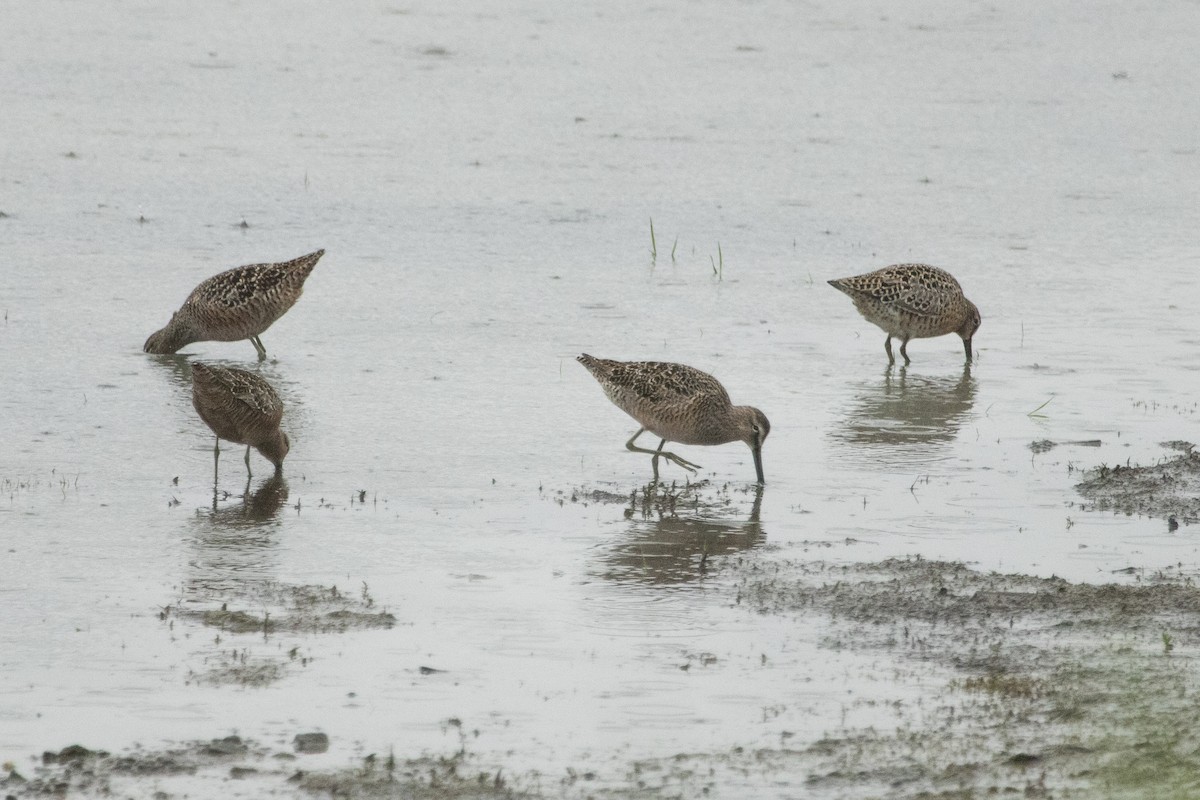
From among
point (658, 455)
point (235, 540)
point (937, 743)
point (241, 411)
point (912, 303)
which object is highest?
point (912, 303)

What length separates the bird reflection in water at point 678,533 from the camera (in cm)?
700

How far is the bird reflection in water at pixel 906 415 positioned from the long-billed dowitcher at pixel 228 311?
11.4 feet

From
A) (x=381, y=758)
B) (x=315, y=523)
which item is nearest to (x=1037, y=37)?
(x=315, y=523)

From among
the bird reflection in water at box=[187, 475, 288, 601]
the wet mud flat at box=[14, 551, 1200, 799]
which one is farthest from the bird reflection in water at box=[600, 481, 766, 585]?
the bird reflection in water at box=[187, 475, 288, 601]

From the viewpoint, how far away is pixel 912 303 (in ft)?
35.5

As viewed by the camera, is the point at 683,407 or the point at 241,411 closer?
the point at 241,411

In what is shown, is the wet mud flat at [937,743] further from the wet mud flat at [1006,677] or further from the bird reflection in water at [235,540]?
the bird reflection in water at [235,540]

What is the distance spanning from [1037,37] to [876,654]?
1616 cm

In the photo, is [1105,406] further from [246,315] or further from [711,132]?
[711,132]

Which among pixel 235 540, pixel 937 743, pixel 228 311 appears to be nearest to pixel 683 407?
pixel 235 540

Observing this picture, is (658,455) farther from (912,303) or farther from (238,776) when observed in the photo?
(238,776)

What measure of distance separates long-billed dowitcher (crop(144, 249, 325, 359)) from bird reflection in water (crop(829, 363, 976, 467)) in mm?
3488

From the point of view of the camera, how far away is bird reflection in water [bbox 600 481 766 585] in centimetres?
700

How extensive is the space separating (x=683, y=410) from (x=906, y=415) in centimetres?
172
